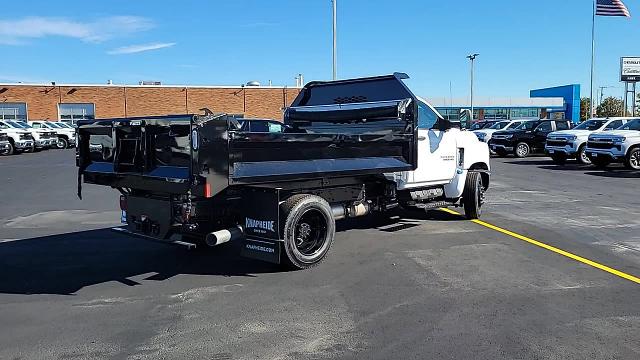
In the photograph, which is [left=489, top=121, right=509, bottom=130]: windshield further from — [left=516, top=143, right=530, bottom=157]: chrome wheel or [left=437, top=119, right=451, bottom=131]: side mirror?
[left=437, top=119, right=451, bottom=131]: side mirror

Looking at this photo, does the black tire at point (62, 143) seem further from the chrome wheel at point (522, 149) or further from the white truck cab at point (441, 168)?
the white truck cab at point (441, 168)

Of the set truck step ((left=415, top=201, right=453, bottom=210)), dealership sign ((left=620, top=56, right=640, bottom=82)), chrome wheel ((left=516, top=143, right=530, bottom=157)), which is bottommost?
truck step ((left=415, top=201, right=453, bottom=210))

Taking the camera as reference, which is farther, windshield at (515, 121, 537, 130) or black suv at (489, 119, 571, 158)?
windshield at (515, 121, 537, 130)

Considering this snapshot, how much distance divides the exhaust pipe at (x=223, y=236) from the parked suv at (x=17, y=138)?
28452mm

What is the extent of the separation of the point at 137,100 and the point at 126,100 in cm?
106

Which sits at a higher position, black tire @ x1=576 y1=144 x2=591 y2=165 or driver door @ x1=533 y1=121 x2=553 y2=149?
driver door @ x1=533 y1=121 x2=553 y2=149

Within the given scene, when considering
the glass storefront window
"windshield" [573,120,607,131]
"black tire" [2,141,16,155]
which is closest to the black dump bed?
"windshield" [573,120,607,131]

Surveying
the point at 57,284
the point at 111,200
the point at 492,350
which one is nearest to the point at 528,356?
the point at 492,350

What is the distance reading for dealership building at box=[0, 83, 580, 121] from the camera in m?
54.6

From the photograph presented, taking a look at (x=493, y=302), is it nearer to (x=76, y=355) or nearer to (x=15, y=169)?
(x=76, y=355)

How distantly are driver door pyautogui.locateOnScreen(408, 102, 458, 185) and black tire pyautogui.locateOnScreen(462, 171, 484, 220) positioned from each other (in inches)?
17.4

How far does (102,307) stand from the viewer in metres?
5.33

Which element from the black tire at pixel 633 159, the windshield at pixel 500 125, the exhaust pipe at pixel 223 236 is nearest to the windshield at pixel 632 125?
the black tire at pixel 633 159

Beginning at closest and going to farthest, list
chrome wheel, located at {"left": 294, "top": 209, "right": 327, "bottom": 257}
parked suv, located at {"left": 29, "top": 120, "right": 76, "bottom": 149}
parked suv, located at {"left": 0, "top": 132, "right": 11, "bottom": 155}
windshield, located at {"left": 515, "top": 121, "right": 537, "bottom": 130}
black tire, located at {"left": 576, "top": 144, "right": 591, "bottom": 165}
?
chrome wheel, located at {"left": 294, "top": 209, "right": 327, "bottom": 257} → black tire, located at {"left": 576, "top": 144, "right": 591, "bottom": 165} → windshield, located at {"left": 515, "top": 121, "right": 537, "bottom": 130} → parked suv, located at {"left": 0, "top": 132, "right": 11, "bottom": 155} → parked suv, located at {"left": 29, "top": 120, "right": 76, "bottom": 149}
